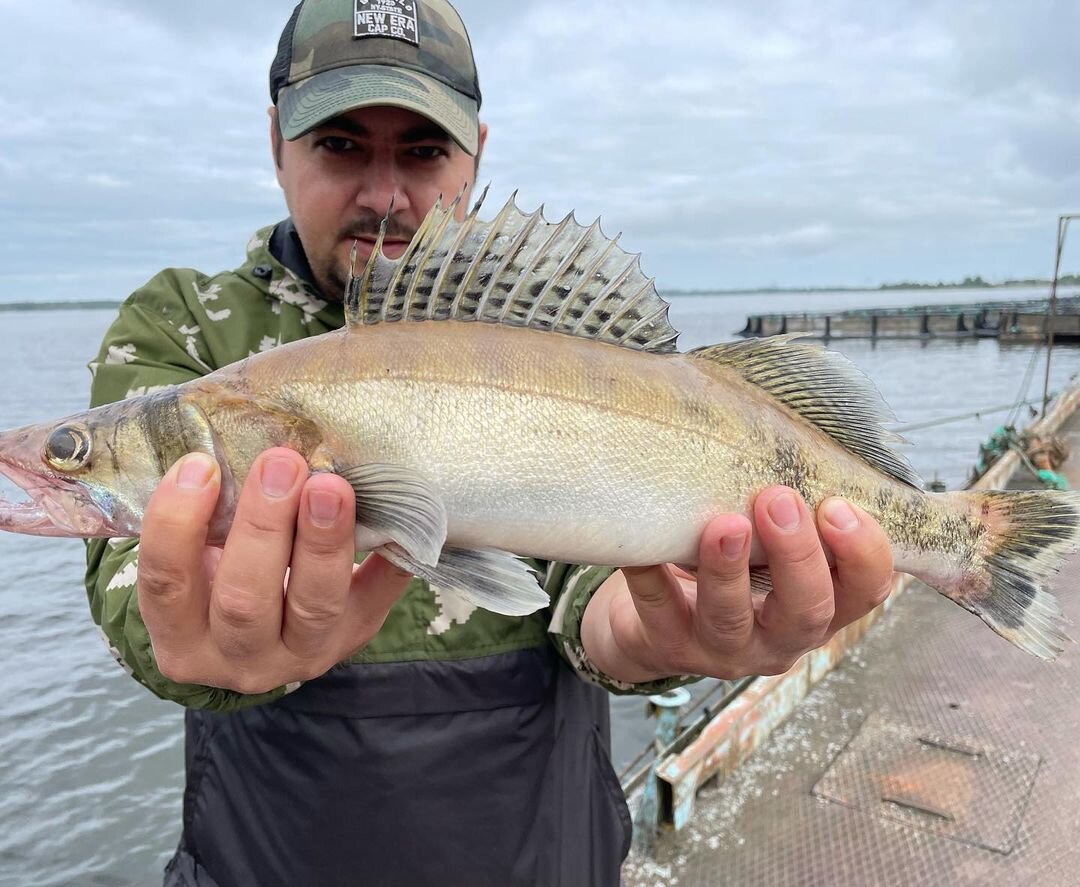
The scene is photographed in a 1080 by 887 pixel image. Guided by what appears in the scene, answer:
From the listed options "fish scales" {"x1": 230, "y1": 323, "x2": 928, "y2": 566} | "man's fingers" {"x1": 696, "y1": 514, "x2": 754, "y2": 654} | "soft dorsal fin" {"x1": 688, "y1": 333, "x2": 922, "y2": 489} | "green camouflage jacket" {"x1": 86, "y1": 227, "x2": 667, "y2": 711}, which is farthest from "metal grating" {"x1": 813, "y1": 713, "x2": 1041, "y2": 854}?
"fish scales" {"x1": 230, "y1": 323, "x2": 928, "y2": 566}

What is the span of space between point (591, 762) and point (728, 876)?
167 cm

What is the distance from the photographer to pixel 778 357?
250 centimetres

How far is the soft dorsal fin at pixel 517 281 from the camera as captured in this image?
7.19 ft

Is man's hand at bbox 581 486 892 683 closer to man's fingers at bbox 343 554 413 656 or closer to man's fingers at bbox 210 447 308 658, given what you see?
man's fingers at bbox 343 554 413 656

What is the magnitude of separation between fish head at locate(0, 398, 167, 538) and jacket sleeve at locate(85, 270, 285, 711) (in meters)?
0.28

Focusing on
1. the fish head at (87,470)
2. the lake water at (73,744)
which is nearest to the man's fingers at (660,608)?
the fish head at (87,470)

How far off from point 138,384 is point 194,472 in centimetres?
94

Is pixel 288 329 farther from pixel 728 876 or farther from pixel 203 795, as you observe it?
pixel 728 876

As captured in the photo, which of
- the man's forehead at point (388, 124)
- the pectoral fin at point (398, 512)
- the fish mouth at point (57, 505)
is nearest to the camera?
the pectoral fin at point (398, 512)

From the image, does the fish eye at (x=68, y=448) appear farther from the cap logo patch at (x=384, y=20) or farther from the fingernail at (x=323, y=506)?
the cap logo patch at (x=384, y=20)

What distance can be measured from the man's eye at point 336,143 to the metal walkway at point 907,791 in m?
3.64

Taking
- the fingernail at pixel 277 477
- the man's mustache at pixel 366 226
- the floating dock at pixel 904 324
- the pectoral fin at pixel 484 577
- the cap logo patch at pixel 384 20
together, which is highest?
the cap logo patch at pixel 384 20

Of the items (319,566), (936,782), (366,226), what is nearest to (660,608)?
(319,566)

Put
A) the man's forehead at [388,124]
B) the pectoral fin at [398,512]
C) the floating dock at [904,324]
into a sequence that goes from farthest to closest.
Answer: the floating dock at [904,324] < the man's forehead at [388,124] < the pectoral fin at [398,512]
